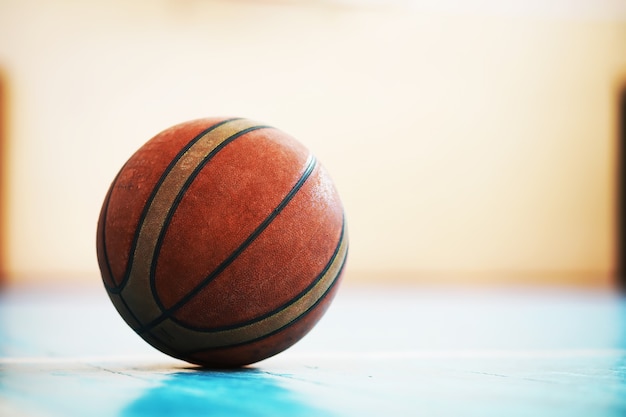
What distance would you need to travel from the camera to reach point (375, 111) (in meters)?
9.88

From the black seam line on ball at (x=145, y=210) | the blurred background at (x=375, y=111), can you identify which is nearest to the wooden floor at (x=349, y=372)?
the black seam line on ball at (x=145, y=210)

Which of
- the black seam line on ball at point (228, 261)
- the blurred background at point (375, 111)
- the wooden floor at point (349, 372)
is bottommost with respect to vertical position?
the wooden floor at point (349, 372)

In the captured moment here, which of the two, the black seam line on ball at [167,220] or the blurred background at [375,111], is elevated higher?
the blurred background at [375,111]

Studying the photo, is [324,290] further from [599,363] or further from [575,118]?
[575,118]

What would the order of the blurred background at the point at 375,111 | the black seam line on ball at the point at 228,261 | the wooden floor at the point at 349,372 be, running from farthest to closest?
the blurred background at the point at 375,111, the black seam line on ball at the point at 228,261, the wooden floor at the point at 349,372

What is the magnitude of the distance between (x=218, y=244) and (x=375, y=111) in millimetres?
8239

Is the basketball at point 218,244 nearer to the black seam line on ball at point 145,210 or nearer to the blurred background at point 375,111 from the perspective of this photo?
the black seam line on ball at point 145,210

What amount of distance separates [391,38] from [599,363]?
810 cm

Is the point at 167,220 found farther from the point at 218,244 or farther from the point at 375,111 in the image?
the point at 375,111

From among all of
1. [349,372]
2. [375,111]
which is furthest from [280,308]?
[375,111]

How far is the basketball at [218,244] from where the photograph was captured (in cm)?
183

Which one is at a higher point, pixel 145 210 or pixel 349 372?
pixel 145 210

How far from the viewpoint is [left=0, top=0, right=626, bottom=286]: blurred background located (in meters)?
9.27

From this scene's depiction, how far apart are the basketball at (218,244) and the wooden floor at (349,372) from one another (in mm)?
129
